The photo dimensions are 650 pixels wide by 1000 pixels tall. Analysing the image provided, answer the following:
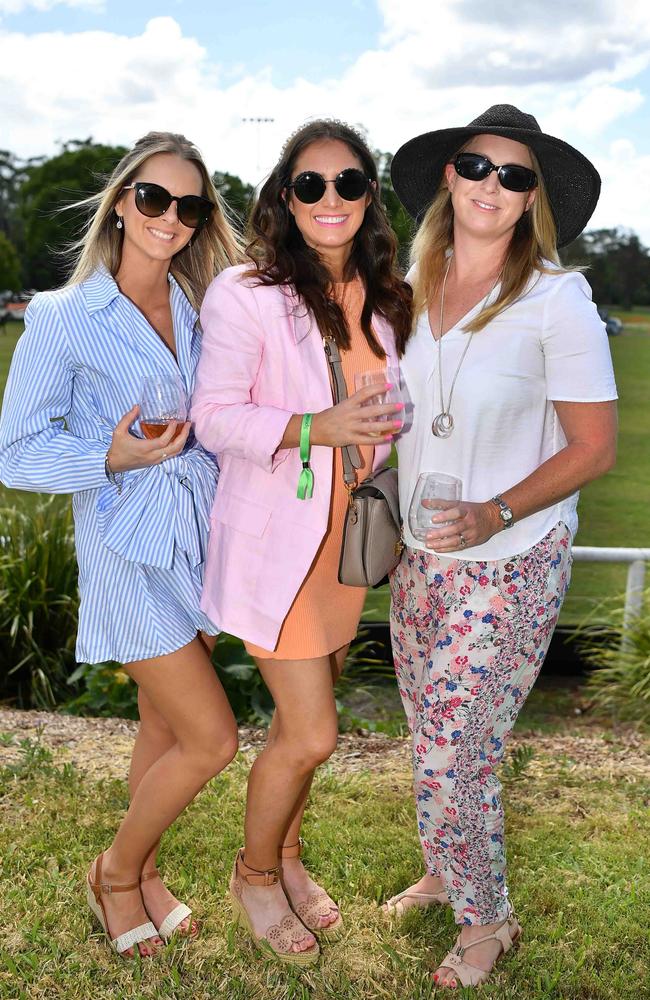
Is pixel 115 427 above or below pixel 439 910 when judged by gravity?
above

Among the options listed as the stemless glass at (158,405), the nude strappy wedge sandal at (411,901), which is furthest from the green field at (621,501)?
the stemless glass at (158,405)

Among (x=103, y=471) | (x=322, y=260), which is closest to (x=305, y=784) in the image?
(x=103, y=471)

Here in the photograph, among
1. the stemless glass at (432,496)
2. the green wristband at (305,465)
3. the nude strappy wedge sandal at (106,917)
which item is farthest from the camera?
the nude strappy wedge sandal at (106,917)

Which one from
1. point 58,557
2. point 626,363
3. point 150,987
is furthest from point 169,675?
point 626,363

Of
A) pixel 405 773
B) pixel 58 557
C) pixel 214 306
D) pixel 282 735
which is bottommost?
pixel 405 773

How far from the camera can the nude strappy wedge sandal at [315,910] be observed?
309cm

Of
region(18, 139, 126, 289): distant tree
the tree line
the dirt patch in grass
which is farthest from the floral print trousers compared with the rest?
region(18, 139, 126, 289): distant tree

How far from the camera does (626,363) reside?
102 feet

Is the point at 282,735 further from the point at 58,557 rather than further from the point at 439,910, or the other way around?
the point at 58,557

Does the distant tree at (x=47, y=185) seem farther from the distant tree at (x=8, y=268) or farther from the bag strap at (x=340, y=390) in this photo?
the bag strap at (x=340, y=390)

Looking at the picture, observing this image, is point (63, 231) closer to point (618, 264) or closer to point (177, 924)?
point (618, 264)

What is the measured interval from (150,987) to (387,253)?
2.11 m

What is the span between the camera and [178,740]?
2.85m

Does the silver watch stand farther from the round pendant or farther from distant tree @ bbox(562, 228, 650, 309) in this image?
distant tree @ bbox(562, 228, 650, 309)
